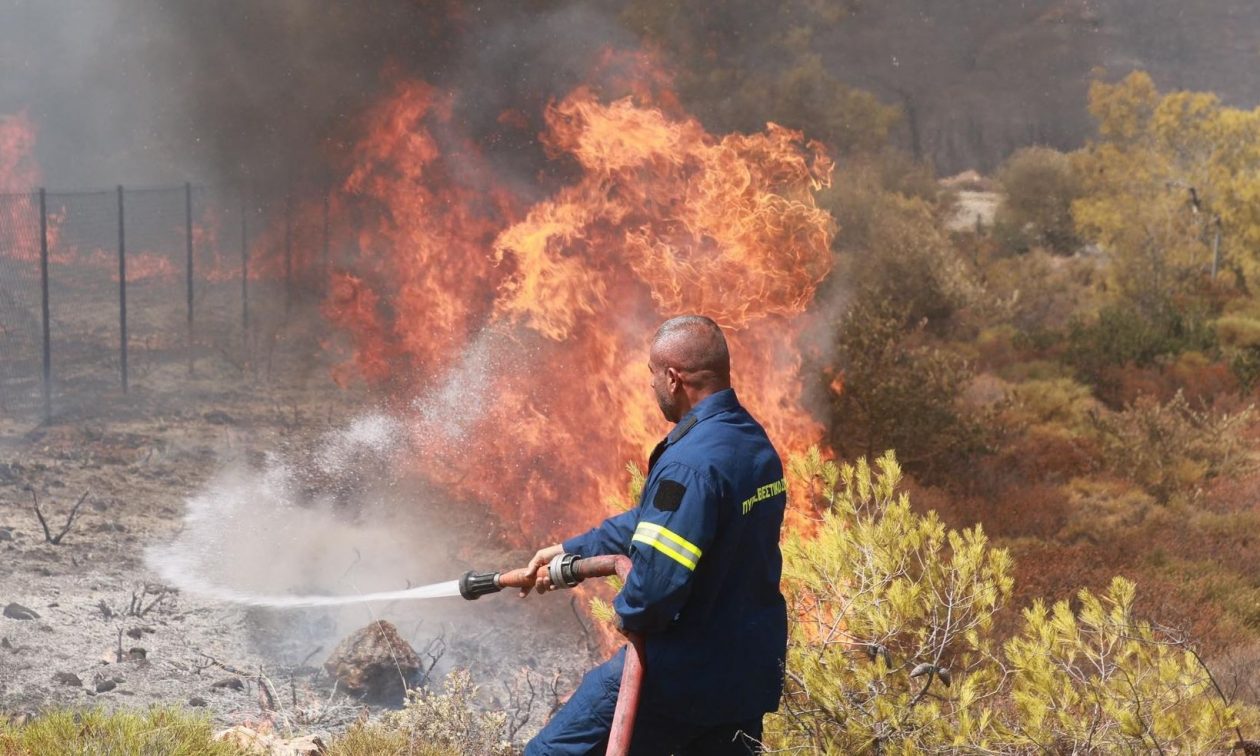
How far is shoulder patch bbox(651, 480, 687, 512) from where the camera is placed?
9.71 feet

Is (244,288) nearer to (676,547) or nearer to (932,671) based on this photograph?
(932,671)

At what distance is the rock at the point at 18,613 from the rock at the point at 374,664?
1.93m

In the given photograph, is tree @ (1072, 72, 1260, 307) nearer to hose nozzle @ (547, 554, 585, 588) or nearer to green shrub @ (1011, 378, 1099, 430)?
green shrub @ (1011, 378, 1099, 430)

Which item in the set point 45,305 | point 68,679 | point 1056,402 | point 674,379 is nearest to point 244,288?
point 45,305

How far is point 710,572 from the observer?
3104 mm

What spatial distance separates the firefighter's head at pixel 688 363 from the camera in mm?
3277

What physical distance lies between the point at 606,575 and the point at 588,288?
260 inches

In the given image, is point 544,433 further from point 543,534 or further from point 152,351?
point 152,351

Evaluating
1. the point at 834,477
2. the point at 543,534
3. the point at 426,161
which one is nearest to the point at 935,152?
Answer: the point at 426,161

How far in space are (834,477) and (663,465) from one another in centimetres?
174

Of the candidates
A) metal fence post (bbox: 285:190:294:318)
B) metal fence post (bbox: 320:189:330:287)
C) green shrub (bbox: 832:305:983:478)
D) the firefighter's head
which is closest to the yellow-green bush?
the firefighter's head

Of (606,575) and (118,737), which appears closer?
(606,575)

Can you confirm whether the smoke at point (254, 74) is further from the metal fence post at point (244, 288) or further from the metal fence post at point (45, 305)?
the metal fence post at point (45, 305)

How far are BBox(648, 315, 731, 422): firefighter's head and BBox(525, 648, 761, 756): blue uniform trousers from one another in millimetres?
779
